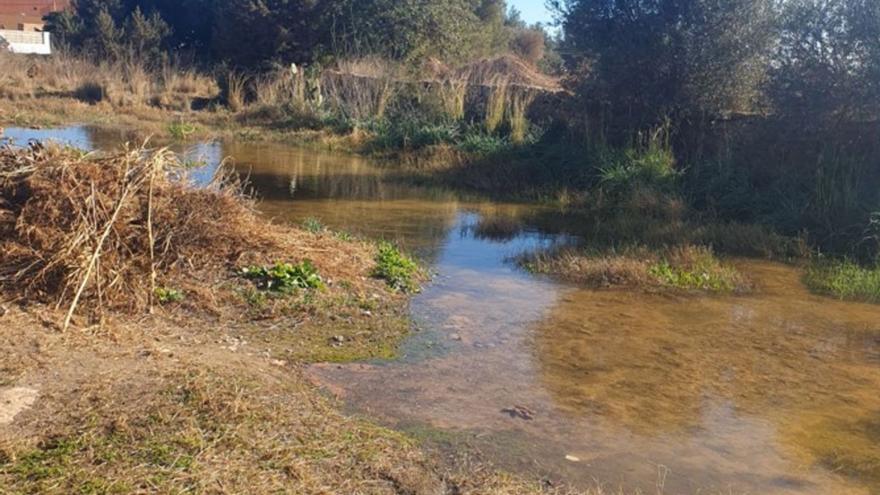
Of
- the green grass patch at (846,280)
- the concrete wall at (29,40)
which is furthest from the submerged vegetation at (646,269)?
the concrete wall at (29,40)

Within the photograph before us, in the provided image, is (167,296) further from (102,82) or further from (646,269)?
(102,82)

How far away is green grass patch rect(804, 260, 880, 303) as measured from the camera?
9.16m

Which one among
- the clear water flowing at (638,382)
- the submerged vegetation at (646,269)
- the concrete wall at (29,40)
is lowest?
the clear water flowing at (638,382)

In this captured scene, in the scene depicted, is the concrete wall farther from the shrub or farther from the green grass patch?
the green grass patch

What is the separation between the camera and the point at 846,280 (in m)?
9.52

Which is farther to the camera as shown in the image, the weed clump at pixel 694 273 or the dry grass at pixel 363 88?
the dry grass at pixel 363 88

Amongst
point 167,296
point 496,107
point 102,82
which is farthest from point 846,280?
point 102,82

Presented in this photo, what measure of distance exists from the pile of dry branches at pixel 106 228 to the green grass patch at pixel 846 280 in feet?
18.7

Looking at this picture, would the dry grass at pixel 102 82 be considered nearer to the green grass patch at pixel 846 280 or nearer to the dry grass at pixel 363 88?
the dry grass at pixel 363 88

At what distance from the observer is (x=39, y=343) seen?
18.2 ft

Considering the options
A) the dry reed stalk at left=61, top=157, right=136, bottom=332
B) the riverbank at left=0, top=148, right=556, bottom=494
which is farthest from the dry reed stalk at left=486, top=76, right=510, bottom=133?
the dry reed stalk at left=61, top=157, right=136, bottom=332

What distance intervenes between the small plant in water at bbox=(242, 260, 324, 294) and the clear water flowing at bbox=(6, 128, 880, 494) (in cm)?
92

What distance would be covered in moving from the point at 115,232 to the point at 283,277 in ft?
4.41

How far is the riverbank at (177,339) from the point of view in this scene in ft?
13.8
